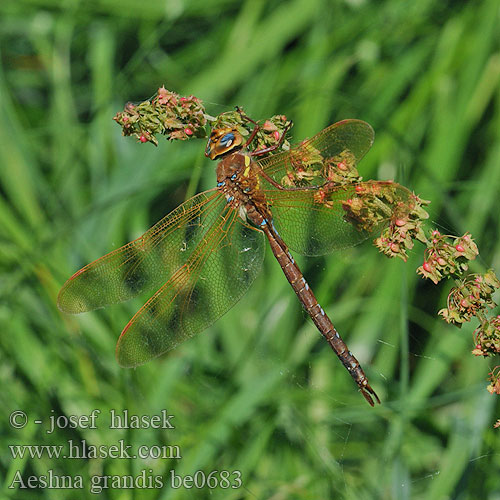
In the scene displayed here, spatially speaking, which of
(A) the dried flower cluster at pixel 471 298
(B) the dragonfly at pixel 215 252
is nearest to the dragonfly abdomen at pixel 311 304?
(B) the dragonfly at pixel 215 252

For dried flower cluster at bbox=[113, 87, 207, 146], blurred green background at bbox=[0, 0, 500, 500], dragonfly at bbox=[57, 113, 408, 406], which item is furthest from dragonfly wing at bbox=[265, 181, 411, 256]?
dried flower cluster at bbox=[113, 87, 207, 146]

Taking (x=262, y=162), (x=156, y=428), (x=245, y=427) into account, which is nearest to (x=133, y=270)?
(x=262, y=162)

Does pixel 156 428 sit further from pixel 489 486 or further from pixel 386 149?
pixel 386 149

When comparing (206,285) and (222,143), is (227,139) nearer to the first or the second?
(222,143)

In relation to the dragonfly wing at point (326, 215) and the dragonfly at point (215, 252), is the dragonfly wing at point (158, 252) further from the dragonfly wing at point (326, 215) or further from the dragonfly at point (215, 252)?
the dragonfly wing at point (326, 215)

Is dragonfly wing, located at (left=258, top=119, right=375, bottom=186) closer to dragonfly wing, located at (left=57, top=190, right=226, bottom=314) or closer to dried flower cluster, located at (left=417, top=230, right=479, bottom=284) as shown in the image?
dragonfly wing, located at (left=57, top=190, right=226, bottom=314)

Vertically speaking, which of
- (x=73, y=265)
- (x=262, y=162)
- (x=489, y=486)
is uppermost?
(x=262, y=162)

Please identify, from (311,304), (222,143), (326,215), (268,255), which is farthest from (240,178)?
(268,255)
